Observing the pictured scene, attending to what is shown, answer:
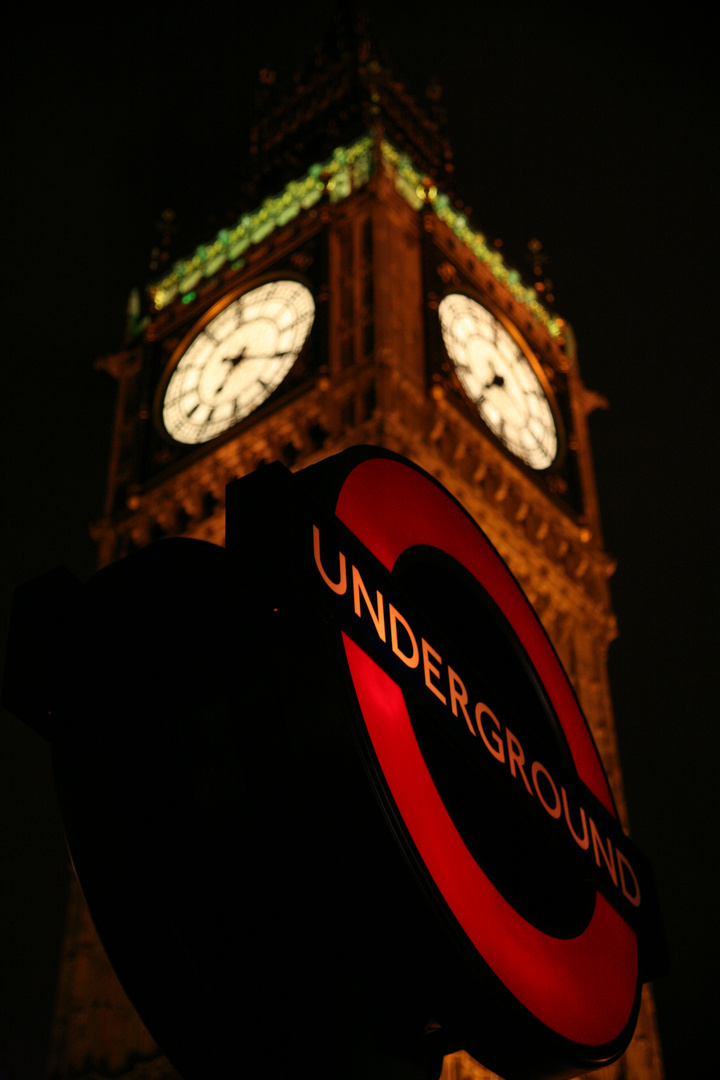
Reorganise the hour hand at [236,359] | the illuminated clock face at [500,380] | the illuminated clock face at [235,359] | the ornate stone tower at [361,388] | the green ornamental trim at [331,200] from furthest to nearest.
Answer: the green ornamental trim at [331,200], the hour hand at [236,359], the illuminated clock face at [500,380], the illuminated clock face at [235,359], the ornate stone tower at [361,388]

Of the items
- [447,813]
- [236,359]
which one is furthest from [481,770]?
[236,359]

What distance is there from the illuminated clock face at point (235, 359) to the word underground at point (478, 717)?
67.8 feet

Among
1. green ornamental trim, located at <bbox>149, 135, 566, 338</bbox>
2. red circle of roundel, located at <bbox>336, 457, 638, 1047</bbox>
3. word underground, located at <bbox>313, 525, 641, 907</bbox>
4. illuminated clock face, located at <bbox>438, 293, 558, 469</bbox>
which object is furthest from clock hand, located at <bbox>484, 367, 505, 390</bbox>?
word underground, located at <bbox>313, 525, 641, 907</bbox>

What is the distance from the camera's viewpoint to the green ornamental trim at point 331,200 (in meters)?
28.8

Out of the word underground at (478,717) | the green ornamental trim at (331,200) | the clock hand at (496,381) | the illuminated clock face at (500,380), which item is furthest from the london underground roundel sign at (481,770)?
the green ornamental trim at (331,200)

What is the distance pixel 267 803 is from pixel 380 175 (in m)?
25.7

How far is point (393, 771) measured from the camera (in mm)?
3975

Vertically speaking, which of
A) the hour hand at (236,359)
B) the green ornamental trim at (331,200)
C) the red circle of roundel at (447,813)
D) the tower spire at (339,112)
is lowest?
the red circle of roundel at (447,813)

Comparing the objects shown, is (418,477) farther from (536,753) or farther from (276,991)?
(276,991)

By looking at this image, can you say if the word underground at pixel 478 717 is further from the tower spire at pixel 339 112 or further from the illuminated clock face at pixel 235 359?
the tower spire at pixel 339 112

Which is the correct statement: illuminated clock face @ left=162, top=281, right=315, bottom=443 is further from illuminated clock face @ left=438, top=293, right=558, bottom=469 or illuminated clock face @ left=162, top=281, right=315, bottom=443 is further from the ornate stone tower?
illuminated clock face @ left=438, top=293, right=558, bottom=469

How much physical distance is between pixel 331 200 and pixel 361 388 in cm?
667

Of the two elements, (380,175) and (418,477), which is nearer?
(418,477)

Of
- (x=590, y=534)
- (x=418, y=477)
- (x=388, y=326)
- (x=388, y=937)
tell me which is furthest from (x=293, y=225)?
(x=388, y=937)
